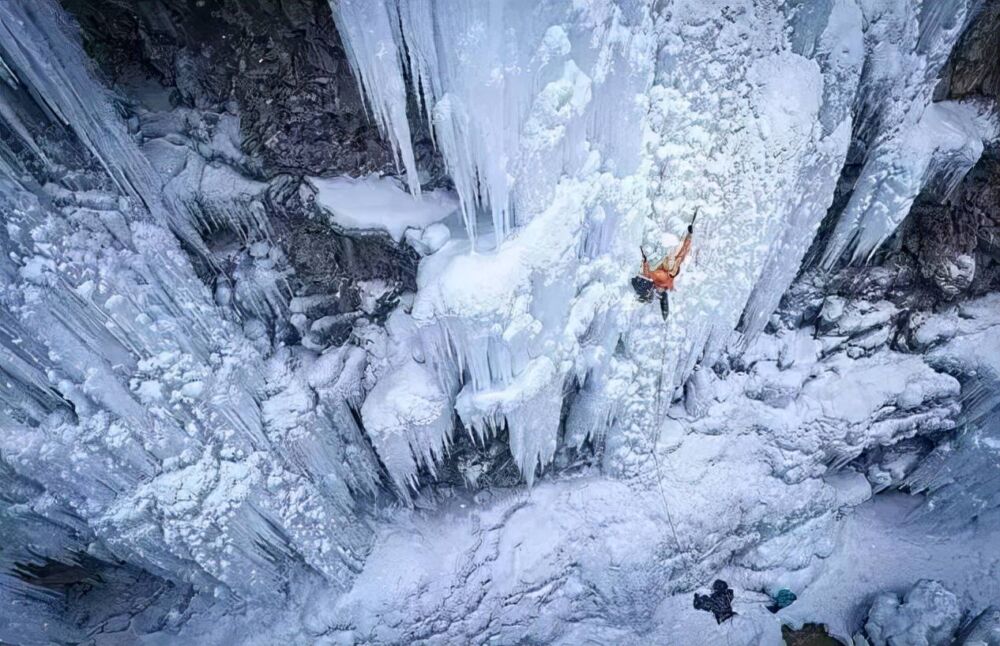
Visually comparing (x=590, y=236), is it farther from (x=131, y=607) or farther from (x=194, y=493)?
(x=131, y=607)

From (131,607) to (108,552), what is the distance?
698mm

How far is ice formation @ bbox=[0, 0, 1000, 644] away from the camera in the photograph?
2828 mm

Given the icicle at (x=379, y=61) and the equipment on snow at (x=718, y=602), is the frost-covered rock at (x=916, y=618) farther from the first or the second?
the icicle at (x=379, y=61)

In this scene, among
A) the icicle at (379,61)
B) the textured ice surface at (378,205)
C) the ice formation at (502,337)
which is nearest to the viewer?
the icicle at (379,61)

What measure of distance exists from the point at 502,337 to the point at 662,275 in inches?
36.9

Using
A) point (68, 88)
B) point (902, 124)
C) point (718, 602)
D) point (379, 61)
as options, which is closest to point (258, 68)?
point (379, 61)

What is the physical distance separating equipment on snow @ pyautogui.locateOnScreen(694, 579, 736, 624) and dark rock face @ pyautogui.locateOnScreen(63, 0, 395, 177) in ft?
12.6

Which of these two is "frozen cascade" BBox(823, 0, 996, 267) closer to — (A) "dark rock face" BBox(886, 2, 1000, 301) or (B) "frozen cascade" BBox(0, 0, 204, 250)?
(A) "dark rock face" BBox(886, 2, 1000, 301)

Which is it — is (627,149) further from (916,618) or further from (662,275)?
(916,618)

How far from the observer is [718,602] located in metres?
4.57

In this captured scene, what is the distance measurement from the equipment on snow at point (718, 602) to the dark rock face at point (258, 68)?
3.84 m

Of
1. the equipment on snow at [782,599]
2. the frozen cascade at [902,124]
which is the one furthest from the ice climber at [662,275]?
the equipment on snow at [782,599]

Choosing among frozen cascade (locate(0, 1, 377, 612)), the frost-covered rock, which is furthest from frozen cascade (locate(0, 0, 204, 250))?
the frost-covered rock

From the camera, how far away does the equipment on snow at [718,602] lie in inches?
179
